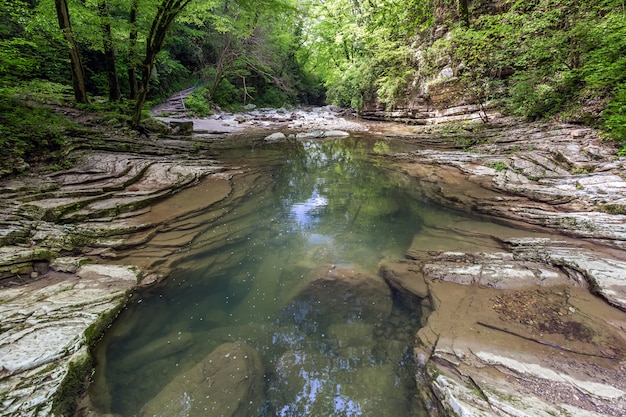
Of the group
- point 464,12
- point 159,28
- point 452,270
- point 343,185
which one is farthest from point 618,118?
point 159,28

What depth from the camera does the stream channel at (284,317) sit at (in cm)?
281

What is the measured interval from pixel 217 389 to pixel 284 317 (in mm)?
1196

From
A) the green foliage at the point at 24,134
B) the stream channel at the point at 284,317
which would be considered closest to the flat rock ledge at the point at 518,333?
the stream channel at the point at 284,317

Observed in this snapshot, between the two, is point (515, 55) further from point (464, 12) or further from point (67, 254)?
point (67, 254)

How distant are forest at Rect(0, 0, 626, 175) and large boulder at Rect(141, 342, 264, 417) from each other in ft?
20.0

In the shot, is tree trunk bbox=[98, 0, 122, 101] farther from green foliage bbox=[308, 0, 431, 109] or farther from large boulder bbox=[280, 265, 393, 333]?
large boulder bbox=[280, 265, 393, 333]

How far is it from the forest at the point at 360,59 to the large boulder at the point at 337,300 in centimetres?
654

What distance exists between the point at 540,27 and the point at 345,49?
70.5 ft

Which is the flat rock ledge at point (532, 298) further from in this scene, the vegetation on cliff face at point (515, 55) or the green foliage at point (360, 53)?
the green foliage at point (360, 53)

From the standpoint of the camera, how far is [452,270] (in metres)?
4.21

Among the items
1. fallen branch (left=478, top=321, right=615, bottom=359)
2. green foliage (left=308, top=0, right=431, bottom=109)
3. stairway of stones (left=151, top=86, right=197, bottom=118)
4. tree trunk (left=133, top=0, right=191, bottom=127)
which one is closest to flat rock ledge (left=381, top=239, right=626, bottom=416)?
fallen branch (left=478, top=321, right=615, bottom=359)

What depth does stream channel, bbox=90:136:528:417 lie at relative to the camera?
281 centimetres

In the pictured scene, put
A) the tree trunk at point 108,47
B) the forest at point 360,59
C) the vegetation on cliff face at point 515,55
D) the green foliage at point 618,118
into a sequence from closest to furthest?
the green foliage at point 618,118, the forest at point 360,59, the vegetation on cliff face at point 515,55, the tree trunk at point 108,47

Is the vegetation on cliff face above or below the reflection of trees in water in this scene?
above
